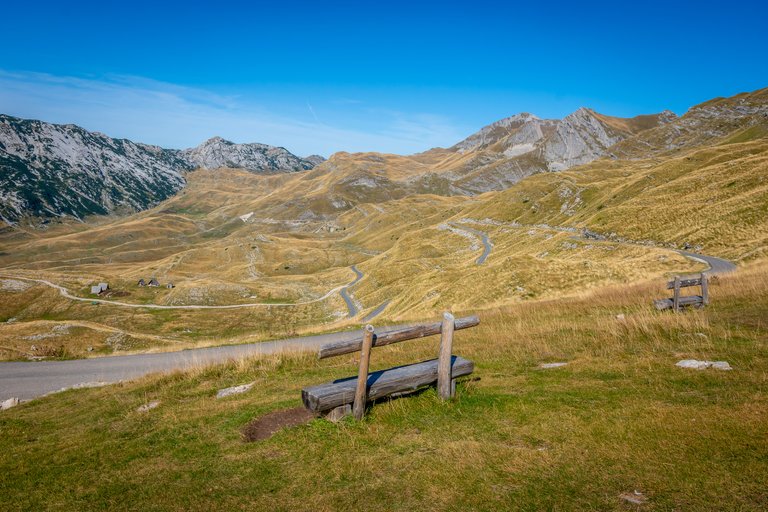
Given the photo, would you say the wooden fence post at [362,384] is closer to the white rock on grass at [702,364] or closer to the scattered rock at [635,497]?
the scattered rock at [635,497]

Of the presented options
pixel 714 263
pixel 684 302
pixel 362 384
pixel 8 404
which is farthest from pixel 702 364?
pixel 714 263

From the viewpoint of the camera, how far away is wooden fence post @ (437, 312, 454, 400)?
10320 mm

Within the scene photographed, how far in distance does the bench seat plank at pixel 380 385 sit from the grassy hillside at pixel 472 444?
491 mm

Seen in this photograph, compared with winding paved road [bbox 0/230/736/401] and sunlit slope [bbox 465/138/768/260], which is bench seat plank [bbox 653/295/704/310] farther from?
sunlit slope [bbox 465/138/768/260]

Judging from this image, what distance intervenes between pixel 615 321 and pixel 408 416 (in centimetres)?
1122

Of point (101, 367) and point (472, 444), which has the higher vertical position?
point (472, 444)

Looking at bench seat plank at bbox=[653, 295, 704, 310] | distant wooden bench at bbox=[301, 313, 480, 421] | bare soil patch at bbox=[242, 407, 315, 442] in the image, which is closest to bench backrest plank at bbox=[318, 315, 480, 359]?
distant wooden bench at bbox=[301, 313, 480, 421]

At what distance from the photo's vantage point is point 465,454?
25.2ft

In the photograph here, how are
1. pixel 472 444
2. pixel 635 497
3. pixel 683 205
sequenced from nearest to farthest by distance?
1. pixel 635 497
2. pixel 472 444
3. pixel 683 205

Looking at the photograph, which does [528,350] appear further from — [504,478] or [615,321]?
[504,478]

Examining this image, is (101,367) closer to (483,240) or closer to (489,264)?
(489,264)

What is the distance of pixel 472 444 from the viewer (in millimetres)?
7980

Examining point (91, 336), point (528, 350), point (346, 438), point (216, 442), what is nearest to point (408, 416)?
point (346, 438)

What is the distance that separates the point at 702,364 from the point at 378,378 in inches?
334
